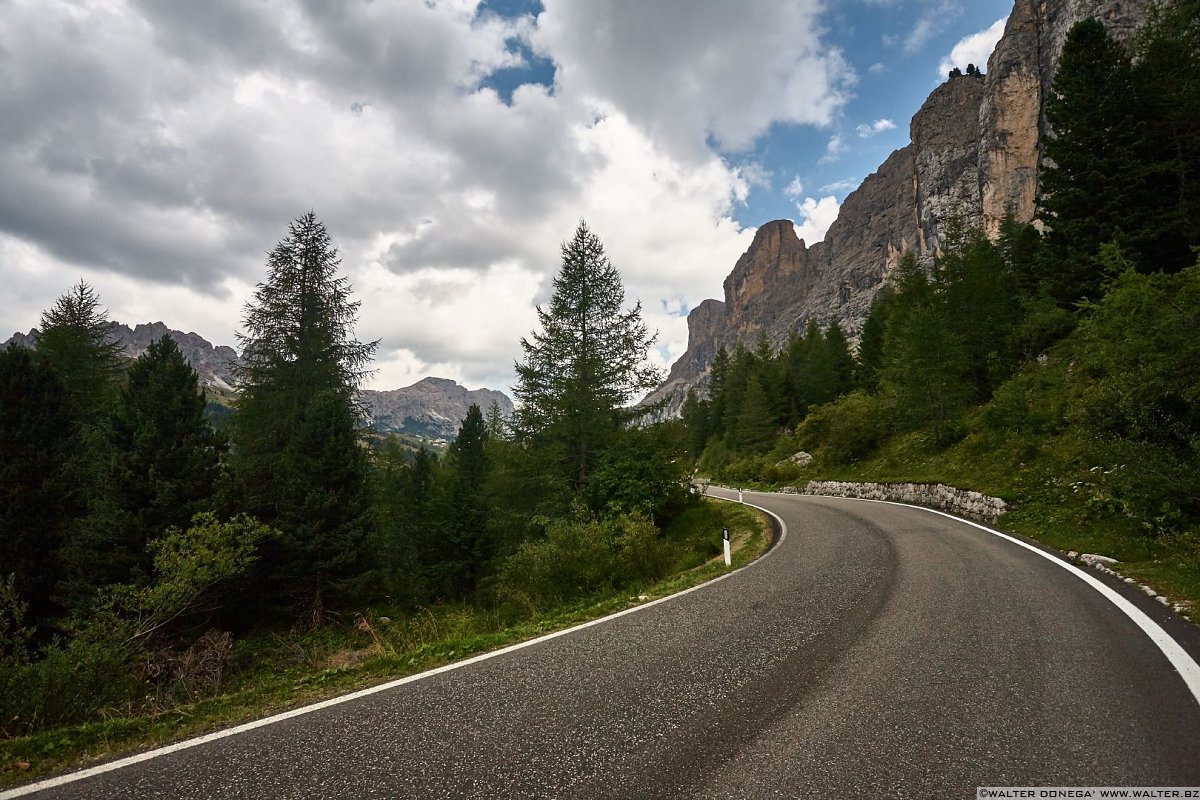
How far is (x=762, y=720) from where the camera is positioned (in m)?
3.97

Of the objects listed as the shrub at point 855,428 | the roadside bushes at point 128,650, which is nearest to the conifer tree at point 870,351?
the shrub at point 855,428

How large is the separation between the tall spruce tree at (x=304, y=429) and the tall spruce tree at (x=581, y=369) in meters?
7.22

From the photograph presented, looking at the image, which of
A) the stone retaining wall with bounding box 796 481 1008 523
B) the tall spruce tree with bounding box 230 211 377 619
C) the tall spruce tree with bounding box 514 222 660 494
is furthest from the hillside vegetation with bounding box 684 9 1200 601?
the tall spruce tree with bounding box 230 211 377 619

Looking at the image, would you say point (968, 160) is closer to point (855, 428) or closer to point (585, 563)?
point (855, 428)

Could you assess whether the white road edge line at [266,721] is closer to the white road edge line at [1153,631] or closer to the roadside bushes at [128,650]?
the roadside bushes at [128,650]

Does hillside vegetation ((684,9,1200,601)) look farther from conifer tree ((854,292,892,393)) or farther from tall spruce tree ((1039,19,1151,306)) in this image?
conifer tree ((854,292,892,393))

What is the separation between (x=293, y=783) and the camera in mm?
3275

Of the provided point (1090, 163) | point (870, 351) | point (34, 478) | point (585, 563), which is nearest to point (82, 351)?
point (34, 478)

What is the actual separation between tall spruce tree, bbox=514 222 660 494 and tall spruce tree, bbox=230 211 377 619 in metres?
7.22

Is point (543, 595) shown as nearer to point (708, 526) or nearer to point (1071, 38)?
point (708, 526)

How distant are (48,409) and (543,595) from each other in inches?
807

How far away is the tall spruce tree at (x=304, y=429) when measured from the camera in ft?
56.5

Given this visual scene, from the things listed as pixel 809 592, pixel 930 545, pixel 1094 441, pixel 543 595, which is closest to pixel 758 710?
pixel 809 592

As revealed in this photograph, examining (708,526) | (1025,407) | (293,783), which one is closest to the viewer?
(293,783)
